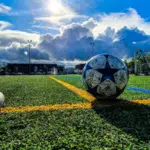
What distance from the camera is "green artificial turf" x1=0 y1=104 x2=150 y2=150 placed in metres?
4.79

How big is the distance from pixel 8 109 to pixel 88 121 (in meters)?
3.31

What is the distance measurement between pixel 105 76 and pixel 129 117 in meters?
2.60

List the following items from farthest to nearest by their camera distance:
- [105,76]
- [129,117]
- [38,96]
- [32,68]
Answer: [32,68] < [38,96] < [105,76] < [129,117]

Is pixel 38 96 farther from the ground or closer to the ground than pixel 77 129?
farther from the ground

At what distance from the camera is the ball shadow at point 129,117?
18.5 feet

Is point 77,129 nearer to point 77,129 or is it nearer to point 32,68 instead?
point 77,129

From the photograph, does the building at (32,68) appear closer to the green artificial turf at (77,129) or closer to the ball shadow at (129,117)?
the ball shadow at (129,117)

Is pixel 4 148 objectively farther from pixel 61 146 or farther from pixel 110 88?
pixel 110 88

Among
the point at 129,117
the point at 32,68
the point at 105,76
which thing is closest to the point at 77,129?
the point at 129,117

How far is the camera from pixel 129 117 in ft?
23.1

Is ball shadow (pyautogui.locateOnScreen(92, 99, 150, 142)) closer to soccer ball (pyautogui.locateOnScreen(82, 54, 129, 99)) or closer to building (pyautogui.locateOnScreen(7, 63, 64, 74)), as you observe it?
soccer ball (pyautogui.locateOnScreen(82, 54, 129, 99))

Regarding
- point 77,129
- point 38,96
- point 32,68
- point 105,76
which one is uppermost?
point 32,68

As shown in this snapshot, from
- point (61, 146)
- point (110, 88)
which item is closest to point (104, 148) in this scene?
point (61, 146)

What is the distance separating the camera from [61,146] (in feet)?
15.5
